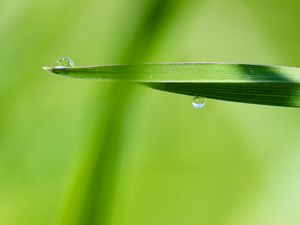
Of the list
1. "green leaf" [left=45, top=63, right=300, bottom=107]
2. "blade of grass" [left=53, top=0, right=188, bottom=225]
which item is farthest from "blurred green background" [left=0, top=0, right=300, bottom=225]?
"green leaf" [left=45, top=63, right=300, bottom=107]

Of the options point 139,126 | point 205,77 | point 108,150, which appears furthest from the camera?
point 139,126

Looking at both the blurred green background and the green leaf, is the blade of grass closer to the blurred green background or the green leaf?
the blurred green background

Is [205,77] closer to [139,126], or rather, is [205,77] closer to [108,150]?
[108,150]

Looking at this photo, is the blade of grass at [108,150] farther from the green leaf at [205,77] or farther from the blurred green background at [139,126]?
the green leaf at [205,77]

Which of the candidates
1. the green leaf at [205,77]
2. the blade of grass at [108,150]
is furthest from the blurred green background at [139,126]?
the green leaf at [205,77]

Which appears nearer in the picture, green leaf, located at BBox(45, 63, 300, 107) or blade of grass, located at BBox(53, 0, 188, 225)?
green leaf, located at BBox(45, 63, 300, 107)

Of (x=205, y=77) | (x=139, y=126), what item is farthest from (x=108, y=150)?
(x=205, y=77)
